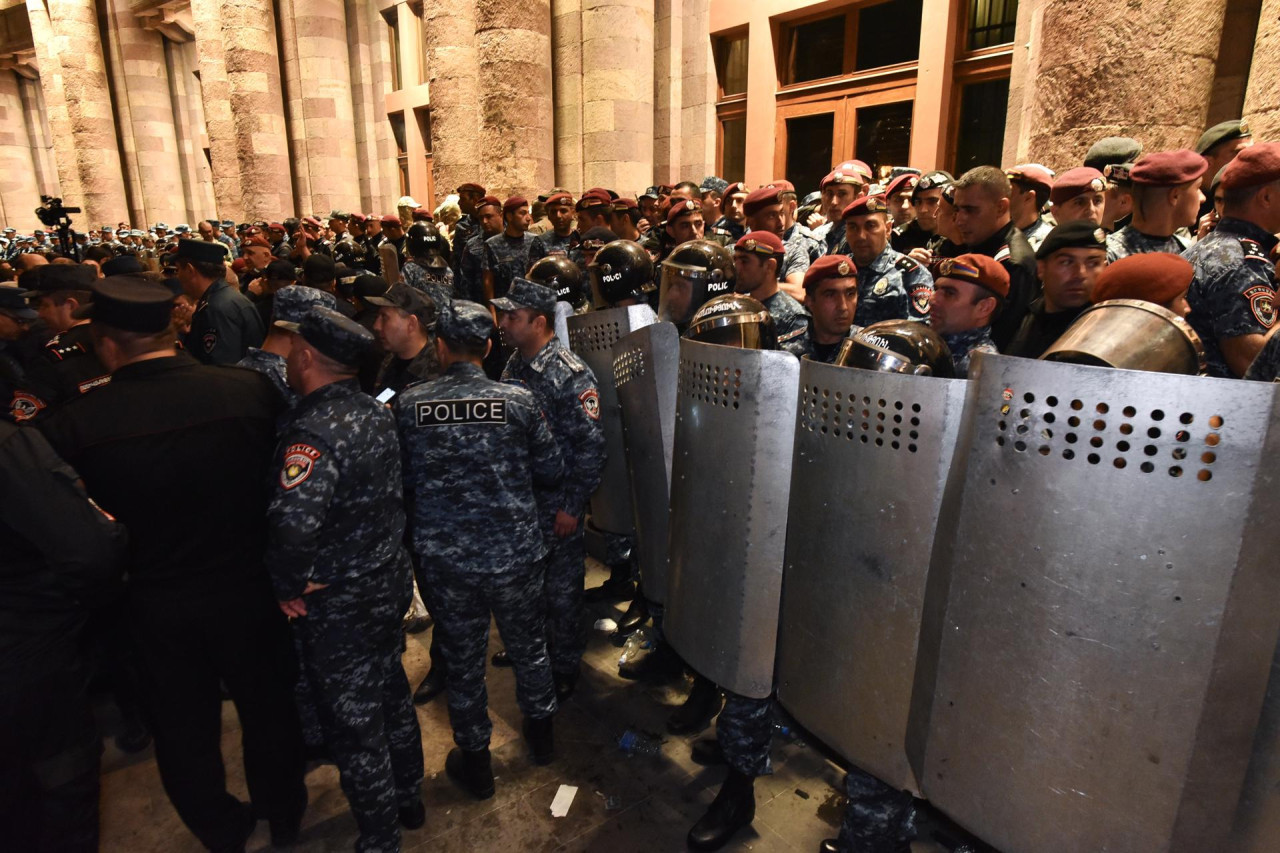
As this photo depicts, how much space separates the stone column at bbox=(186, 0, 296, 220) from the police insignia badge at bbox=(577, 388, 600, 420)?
56.3 feet

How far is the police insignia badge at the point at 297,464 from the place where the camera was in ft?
7.09

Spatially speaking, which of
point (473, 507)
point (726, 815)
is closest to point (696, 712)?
point (726, 815)

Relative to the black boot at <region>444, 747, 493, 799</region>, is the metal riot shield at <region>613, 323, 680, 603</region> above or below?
above

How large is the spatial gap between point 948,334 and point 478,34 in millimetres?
8622

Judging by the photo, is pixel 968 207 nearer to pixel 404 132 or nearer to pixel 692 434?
pixel 692 434

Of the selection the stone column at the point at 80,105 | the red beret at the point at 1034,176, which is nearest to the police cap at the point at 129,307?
the red beret at the point at 1034,176

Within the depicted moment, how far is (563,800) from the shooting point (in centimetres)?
277

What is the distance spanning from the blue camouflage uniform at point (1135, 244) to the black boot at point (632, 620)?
309 cm

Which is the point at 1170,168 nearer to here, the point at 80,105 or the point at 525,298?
the point at 525,298

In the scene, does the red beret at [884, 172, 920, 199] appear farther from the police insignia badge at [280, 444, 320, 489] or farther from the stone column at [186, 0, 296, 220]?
the stone column at [186, 0, 296, 220]

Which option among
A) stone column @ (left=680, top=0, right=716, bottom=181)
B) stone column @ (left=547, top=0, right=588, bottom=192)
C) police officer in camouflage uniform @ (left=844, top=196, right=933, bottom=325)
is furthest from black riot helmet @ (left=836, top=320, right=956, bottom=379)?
stone column @ (left=680, top=0, right=716, bottom=181)

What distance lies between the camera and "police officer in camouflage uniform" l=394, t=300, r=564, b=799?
2.62 meters

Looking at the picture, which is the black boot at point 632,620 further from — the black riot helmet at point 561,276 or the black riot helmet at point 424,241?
the black riot helmet at point 424,241

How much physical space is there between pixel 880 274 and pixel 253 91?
17963 mm
